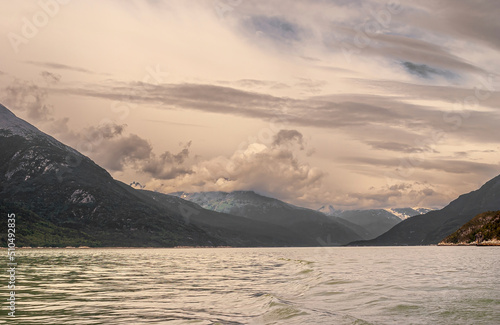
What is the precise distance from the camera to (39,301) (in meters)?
42.3

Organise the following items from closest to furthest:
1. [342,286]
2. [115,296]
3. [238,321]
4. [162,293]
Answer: [238,321] → [115,296] → [162,293] → [342,286]

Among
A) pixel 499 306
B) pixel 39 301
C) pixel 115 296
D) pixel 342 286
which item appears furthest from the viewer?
pixel 342 286

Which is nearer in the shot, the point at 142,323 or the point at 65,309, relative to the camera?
the point at 142,323

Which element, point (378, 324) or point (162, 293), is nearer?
point (378, 324)

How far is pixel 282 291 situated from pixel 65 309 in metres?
25.4

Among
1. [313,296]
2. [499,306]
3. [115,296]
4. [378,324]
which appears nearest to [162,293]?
[115,296]

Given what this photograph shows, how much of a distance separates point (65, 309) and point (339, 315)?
2265cm

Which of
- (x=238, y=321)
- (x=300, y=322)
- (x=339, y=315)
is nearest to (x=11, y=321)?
(x=238, y=321)

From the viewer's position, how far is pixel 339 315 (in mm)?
34656

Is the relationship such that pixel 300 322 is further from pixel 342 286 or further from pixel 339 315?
pixel 342 286

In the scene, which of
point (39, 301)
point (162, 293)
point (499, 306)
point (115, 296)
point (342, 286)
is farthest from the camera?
point (342, 286)

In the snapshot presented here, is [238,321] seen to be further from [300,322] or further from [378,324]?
[378,324]

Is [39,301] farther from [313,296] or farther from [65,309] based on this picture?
[313,296]

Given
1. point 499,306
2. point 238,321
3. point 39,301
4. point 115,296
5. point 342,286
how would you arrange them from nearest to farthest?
point 238,321
point 499,306
point 39,301
point 115,296
point 342,286
